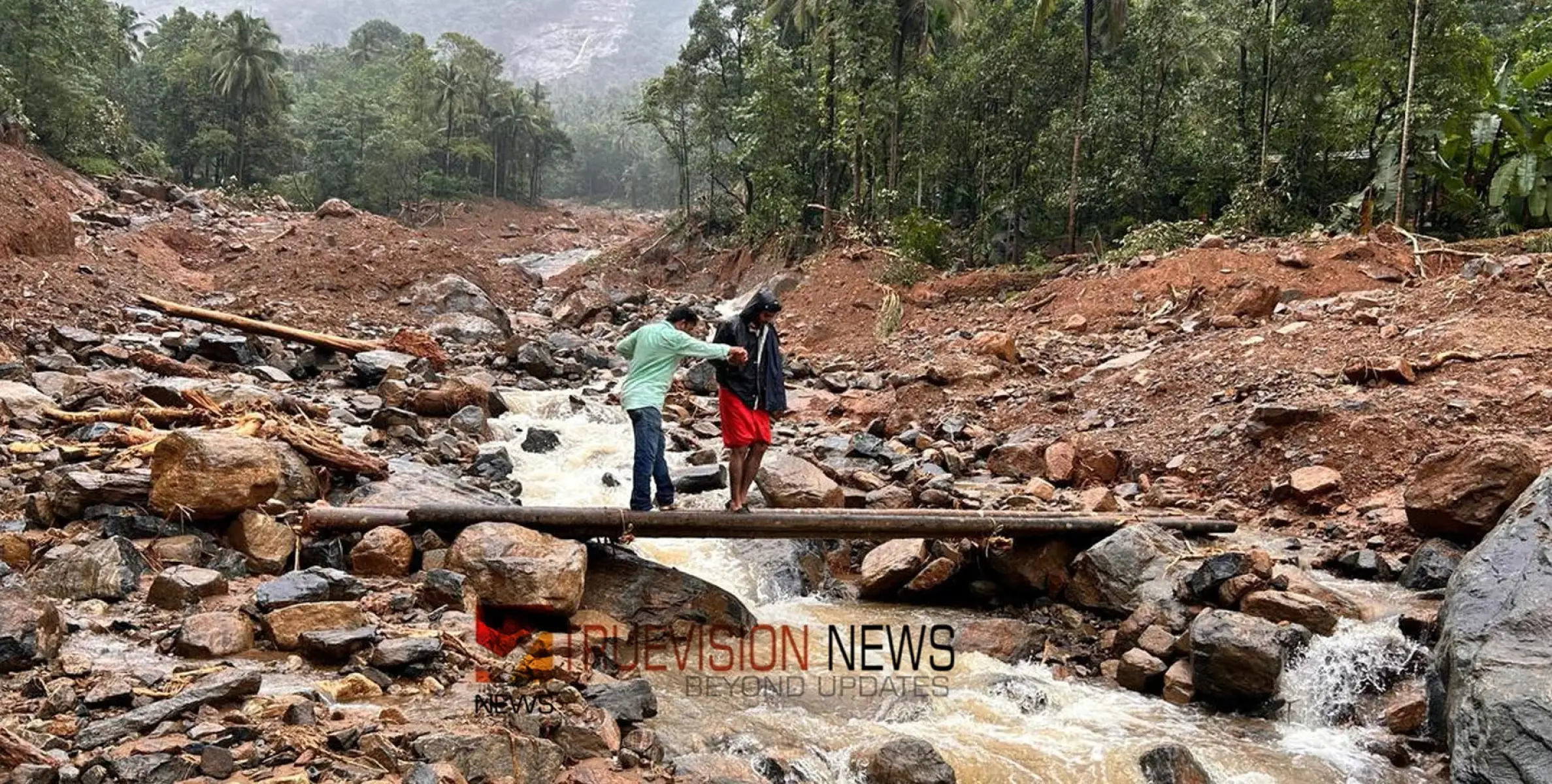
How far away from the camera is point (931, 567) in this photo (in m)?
7.04

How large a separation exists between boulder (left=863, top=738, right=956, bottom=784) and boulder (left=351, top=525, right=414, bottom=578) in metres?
3.33

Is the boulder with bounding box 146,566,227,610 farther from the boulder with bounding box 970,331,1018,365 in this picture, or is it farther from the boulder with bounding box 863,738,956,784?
the boulder with bounding box 970,331,1018,365

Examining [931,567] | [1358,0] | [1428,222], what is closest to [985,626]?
[931,567]

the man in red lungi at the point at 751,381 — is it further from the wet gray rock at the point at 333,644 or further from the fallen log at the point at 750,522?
the wet gray rock at the point at 333,644

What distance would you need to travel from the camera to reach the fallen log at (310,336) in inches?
532

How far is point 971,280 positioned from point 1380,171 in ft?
24.1

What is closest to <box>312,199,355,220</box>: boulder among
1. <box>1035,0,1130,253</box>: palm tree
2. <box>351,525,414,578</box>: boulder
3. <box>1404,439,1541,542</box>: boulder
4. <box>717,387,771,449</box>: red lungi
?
<box>1035,0,1130,253</box>: palm tree

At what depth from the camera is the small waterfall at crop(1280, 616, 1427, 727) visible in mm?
5109

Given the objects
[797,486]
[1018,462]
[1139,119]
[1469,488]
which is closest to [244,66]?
[1139,119]

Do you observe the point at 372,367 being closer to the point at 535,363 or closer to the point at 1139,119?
the point at 535,363

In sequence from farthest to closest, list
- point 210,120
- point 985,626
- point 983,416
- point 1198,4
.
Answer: point 210,120, point 1198,4, point 983,416, point 985,626

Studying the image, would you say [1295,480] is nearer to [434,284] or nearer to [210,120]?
[434,284]

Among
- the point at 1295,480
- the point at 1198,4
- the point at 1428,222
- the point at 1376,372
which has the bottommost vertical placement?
the point at 1295,480

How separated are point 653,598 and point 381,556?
175 cm
